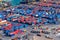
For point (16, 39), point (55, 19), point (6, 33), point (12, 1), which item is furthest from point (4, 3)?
point (16, 39)

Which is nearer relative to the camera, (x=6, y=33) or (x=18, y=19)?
(x=6, y=33)

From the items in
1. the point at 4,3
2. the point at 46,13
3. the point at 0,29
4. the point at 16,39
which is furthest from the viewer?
the point at 4,3

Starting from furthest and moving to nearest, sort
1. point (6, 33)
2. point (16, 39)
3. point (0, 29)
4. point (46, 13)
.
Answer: point (46, 13) → point (0, 29) → point (6, 33) → point (16, 39)

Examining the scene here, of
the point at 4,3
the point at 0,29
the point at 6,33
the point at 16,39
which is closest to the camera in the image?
the point at 16,39

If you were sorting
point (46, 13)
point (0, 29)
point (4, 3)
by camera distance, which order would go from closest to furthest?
point (0, 29) < point (46, 13) < point (4, 3)

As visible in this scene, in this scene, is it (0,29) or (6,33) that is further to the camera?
(0,29)

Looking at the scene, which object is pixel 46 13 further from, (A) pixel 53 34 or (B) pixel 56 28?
(A) pixel 53 34

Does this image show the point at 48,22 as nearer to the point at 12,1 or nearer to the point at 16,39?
the point at 16,39

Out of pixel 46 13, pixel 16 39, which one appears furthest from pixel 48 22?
pixel 16 39

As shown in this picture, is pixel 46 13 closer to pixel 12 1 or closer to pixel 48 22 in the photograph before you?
pixel 48 22
